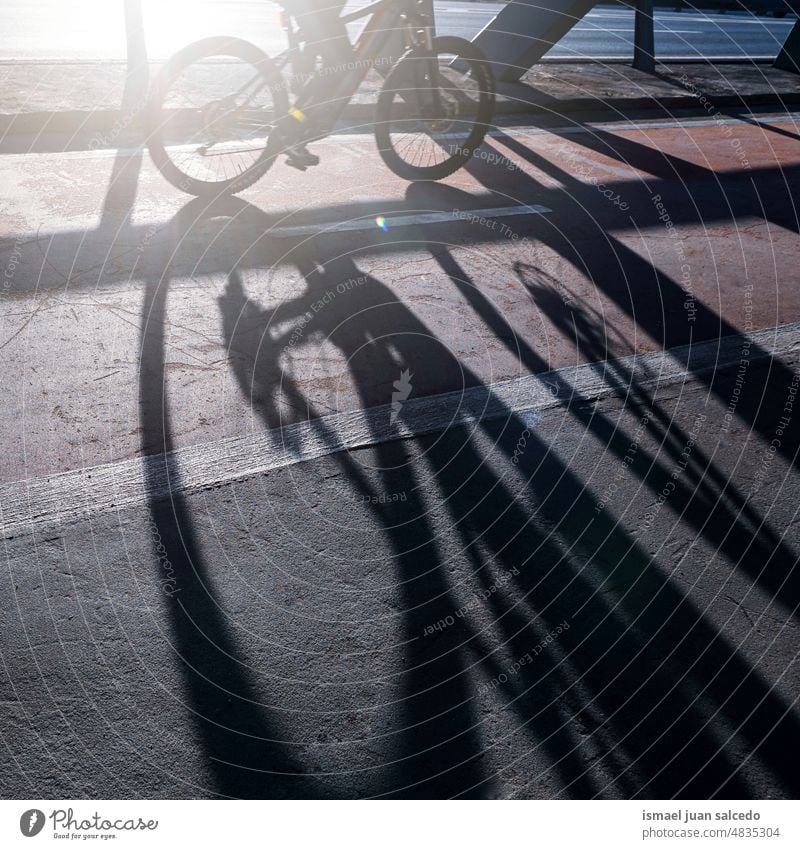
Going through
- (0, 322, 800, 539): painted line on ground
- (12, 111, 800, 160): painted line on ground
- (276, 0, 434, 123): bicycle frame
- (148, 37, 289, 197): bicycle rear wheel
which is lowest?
(0, 322, 800, 539): painted line on ground

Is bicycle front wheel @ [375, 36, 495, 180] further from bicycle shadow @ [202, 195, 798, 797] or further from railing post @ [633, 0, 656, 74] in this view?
railing post @ [633, 0, 656, 74]

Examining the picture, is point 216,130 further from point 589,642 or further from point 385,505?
point 589,642

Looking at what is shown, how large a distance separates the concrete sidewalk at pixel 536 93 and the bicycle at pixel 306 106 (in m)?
0.83

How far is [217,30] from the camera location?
1471 cm

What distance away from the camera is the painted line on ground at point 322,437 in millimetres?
3352

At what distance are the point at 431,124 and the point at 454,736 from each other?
5.32 meters

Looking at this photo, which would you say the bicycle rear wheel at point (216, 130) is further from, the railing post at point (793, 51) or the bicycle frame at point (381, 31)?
the railing post at point (793, 51)

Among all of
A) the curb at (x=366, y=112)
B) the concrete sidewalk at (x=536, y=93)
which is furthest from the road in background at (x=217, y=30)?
the curb at (x=366, y=112)

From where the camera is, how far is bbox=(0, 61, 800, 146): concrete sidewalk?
24.8ft

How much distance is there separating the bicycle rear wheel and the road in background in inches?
154

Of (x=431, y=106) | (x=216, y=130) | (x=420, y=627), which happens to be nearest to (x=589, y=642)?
(x=420, y=627)

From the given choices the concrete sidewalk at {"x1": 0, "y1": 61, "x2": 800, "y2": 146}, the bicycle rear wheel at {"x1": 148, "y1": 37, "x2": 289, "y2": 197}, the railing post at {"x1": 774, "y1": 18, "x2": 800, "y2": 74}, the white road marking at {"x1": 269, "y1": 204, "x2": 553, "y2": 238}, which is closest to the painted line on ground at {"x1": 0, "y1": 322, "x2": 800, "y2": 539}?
the white road marking at {"x1": 269, "y1": 204, "x2": 553, "y2": 238}
